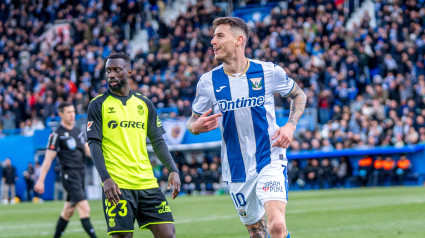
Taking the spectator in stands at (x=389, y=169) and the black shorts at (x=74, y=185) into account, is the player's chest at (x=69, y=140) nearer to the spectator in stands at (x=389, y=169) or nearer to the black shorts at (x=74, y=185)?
the black shorts at (x=74, y=185)

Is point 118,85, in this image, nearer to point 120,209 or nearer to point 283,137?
point 120,209

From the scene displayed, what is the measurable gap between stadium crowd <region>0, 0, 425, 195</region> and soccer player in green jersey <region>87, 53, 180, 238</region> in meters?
20.6

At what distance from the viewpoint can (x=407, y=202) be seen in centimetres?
1825

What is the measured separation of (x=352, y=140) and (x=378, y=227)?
15.8 m

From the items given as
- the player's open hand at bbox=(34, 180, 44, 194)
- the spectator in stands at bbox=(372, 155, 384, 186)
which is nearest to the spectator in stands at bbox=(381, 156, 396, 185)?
the spectator in stands at bbox=(372, 155, 384, 186)

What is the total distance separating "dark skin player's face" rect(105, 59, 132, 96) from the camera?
24.6 ft

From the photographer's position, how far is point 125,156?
751 cm

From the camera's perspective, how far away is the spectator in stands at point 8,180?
32.5 meters

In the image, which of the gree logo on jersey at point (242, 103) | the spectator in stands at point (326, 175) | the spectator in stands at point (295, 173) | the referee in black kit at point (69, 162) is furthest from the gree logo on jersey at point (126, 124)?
the spectator in stands at point (295, 173)

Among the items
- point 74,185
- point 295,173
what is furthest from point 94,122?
point 295,173

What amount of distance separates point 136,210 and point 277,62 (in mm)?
24227

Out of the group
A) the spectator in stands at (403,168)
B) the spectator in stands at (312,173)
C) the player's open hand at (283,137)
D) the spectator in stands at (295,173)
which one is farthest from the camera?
the spectator in stands at (295,173)

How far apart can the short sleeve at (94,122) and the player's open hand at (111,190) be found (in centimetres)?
48

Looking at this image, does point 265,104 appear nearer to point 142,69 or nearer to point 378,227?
point 378,227
